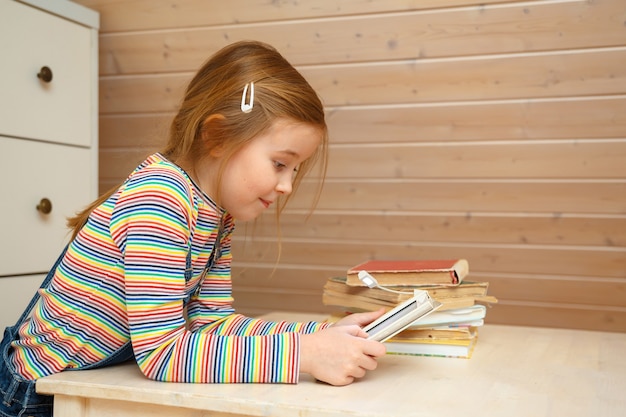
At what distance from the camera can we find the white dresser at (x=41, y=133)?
170cm

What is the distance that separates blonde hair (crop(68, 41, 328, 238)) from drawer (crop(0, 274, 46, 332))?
700 mm

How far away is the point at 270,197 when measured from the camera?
1.08 m

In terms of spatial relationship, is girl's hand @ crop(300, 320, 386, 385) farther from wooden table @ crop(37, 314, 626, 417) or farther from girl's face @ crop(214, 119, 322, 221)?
girl's face @ crop(214, 119, 322, 221)

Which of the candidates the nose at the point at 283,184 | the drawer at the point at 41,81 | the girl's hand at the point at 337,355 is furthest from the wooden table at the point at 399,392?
the drawer at the point at 41,81

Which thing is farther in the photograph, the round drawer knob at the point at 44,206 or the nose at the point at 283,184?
the round drawer knob at the point at 44,206

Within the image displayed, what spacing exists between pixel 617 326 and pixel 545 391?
113 centimetres

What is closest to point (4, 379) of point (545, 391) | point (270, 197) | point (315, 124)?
point (270, 197)

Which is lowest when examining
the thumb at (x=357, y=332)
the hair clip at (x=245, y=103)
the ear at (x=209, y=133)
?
the thumb at (x=357, y=332)

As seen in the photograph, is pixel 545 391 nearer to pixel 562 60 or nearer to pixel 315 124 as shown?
pixel 315 124

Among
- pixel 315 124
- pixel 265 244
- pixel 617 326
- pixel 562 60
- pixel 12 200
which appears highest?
pixel 562 60

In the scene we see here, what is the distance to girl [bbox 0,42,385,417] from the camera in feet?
2.98

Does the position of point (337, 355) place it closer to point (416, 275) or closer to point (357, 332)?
point (357, 332)

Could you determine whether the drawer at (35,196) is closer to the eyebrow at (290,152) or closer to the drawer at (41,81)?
the drawer at (41,81)

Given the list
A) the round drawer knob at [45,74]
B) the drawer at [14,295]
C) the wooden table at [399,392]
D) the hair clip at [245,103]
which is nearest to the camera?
the wooden table at [399,392]
